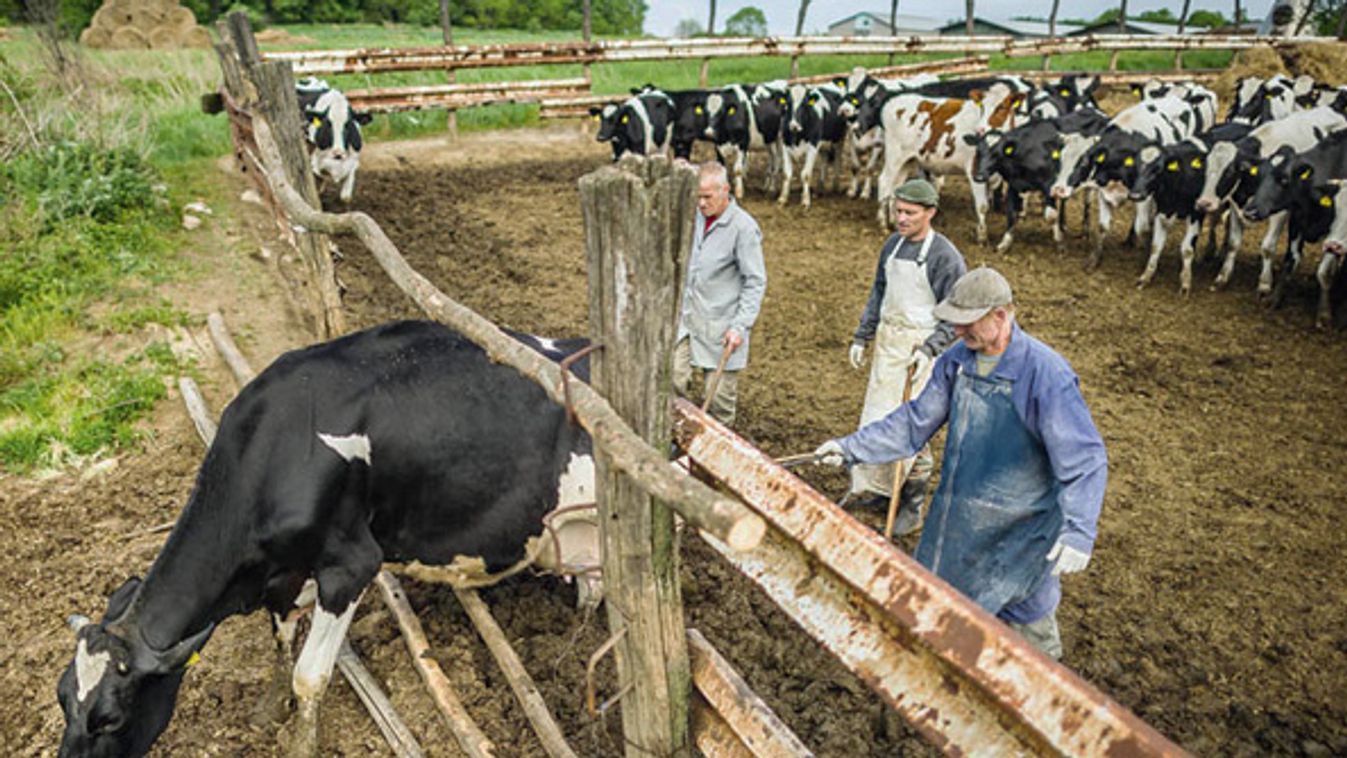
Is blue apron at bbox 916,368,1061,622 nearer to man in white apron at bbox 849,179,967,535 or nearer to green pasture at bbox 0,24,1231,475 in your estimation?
man in white apron at bbox 849,179,967,535

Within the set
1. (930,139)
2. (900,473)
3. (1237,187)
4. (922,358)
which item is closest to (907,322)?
(922,358)

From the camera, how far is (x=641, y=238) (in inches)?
70.1

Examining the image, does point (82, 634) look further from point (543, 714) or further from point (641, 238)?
point (641, 238)

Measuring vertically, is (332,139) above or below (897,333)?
above

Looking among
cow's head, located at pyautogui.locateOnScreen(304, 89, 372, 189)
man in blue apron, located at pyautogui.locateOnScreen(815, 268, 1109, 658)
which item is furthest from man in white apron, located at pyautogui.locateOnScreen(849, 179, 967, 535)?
cow's head, located at pyautogui.locateOnScreen(304, 89, 372, 189)

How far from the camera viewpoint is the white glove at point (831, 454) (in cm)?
320

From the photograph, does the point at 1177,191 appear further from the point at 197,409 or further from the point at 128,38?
the point at 128,38

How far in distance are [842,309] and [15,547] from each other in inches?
282

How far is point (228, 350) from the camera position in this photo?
6.48m

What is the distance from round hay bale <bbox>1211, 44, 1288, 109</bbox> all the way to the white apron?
18.3 m

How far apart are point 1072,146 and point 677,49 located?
986cm

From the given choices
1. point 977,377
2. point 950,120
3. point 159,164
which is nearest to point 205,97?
point 159,164

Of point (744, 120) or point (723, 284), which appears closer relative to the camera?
point (723, 284)

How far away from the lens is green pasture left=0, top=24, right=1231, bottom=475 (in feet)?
19.6
